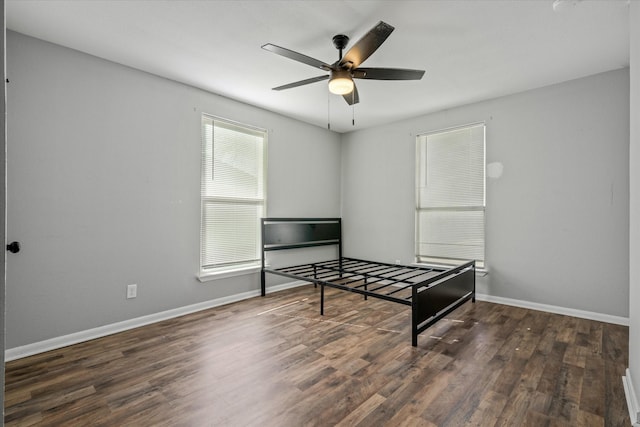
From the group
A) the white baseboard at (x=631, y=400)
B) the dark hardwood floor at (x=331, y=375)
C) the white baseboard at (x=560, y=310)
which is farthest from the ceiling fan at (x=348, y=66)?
the white baseboard at (x=560, y=310)

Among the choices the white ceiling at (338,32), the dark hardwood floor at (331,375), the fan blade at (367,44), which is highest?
the white ceiling at (338,32)

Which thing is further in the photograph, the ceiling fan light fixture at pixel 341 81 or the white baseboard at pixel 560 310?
the white baseboard at pixel 560 310

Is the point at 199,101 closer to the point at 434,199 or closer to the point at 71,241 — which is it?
the point at 71,241

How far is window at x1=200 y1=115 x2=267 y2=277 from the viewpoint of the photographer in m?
3.71

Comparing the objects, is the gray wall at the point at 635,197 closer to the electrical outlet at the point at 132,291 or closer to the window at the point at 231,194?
the window at the point at 231,194

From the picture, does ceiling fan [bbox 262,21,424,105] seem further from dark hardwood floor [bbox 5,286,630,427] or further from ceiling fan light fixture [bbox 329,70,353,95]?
dark hardwood floor [bbox 5,286,630,427]

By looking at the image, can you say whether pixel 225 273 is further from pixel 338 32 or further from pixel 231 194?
pixel 338 32

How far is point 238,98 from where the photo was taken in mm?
3900

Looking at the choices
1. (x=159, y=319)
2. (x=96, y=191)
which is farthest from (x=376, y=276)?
(x=96, y=191)

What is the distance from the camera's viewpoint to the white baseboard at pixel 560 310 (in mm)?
3098

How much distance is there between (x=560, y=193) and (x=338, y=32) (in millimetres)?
3015

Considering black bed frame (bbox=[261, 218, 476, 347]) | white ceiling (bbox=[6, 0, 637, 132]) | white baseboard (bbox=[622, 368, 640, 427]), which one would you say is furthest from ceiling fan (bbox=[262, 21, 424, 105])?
white baseboard (bbox=[622, 368, 640, 427])

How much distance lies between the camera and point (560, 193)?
3430 mm

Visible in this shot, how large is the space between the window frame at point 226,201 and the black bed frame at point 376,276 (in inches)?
5.9
